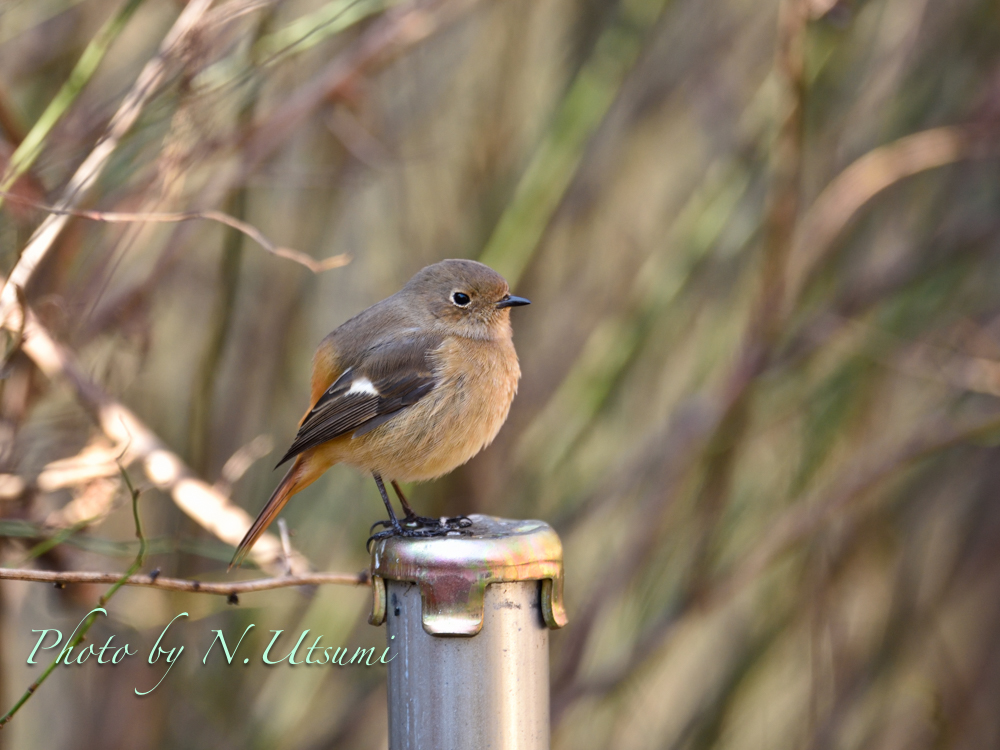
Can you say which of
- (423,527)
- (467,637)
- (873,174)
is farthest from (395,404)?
(873,174)

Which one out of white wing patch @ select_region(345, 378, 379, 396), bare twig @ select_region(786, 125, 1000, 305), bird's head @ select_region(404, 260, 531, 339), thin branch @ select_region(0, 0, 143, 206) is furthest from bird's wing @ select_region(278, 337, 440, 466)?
bare twig @ select_region(786, 125, 1000, 305)

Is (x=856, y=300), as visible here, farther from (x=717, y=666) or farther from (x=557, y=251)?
(x=717, y=666)

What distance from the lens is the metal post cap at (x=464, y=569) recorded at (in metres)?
1.59

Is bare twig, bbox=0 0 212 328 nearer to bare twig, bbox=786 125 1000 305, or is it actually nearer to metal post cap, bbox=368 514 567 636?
metal post cap, bbox=368 514 567 636

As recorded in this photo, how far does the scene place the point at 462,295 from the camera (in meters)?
3.00

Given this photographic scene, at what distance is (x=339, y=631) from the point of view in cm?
378

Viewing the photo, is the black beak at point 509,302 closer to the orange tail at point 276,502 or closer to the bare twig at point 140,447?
the orange tail at point 276,502

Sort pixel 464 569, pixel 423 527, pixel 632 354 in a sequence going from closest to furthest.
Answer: pixel 464 569, pixel 423 527, pixel 632 354

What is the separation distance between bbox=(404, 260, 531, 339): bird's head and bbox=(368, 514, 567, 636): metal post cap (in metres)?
1.37

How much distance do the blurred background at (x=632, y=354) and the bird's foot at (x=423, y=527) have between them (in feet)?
2.08

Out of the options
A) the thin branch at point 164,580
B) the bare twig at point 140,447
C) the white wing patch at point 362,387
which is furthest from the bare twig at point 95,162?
the white wing patch at point 362,387

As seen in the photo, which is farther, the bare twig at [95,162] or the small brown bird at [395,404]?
the small brown bird at [395,404]

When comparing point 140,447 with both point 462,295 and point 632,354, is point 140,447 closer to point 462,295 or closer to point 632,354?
point 462,295

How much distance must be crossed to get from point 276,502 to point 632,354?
5.20 feet
